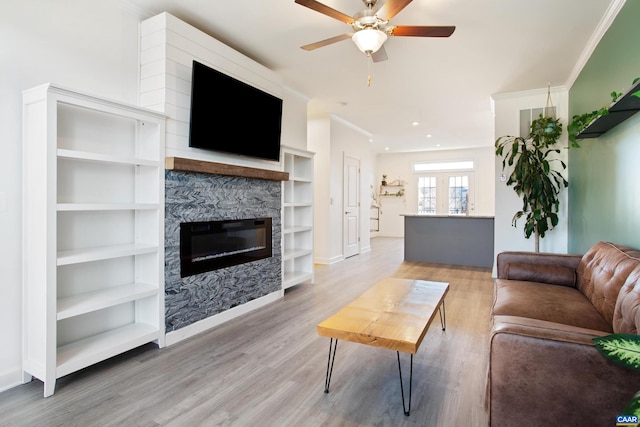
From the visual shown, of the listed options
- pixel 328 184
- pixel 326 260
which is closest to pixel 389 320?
pixel 326 260

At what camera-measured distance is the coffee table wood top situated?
1850 mm

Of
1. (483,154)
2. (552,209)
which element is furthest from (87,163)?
(483,154)

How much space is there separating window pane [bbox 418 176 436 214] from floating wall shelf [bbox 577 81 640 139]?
7.65m

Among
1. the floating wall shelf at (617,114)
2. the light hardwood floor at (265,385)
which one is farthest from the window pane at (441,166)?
the light hardwood floor at (265,385)

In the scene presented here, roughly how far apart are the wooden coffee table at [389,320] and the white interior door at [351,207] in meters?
4.13

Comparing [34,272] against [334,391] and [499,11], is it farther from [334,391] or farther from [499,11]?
[499,11]

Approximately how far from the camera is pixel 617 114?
250 centimetres

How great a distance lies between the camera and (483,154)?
1020 centimetres

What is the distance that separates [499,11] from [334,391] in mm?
3238

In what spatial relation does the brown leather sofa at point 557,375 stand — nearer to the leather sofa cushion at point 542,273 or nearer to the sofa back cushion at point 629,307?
the sofa back cushion at point 629,307

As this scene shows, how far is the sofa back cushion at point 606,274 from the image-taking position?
201 centimetres

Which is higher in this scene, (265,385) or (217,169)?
(217,169)

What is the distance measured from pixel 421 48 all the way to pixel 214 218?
107 inches

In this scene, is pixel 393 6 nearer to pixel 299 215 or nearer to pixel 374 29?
pixel 374 29
